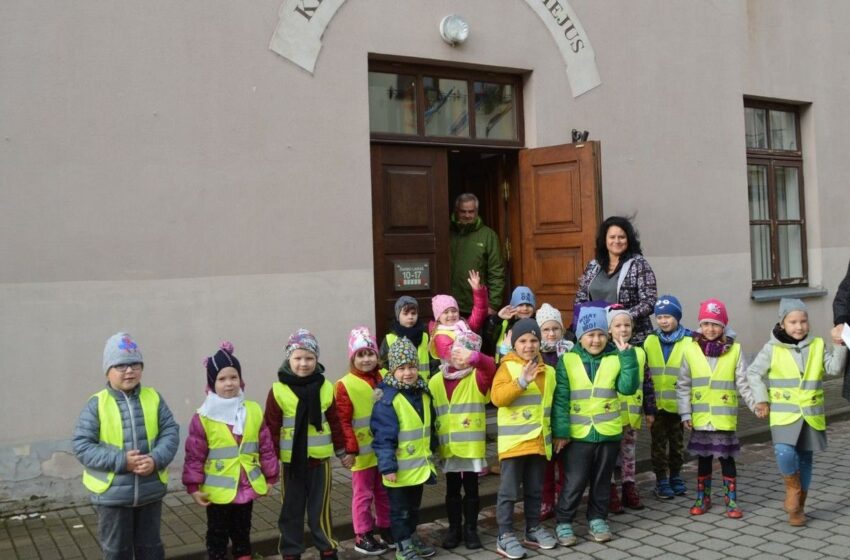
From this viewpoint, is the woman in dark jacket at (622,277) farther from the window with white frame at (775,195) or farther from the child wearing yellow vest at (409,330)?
the window with white frame at (775,195)

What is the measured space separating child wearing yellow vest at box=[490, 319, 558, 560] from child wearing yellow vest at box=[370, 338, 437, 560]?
442 mm

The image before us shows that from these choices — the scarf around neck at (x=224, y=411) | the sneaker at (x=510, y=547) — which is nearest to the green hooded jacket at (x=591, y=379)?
the sneaker at (x=510, y=547)

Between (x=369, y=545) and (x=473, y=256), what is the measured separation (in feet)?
10.1

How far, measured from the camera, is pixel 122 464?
12.7 ft

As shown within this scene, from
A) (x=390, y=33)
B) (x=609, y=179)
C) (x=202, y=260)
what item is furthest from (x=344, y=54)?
(x=609, y=179)

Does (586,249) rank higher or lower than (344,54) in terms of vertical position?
lower

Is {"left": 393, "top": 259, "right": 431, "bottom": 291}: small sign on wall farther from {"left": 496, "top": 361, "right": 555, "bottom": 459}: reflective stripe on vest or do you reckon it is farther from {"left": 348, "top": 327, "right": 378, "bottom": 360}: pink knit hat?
{"left": 496, "top": 361, "right": 555, "bottom": 459}: reflective stripe on vest

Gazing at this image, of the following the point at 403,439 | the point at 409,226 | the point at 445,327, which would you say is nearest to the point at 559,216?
the point at 409,226

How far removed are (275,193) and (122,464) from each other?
2991 mm

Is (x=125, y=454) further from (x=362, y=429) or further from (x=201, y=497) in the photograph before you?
(x=362, y=429)

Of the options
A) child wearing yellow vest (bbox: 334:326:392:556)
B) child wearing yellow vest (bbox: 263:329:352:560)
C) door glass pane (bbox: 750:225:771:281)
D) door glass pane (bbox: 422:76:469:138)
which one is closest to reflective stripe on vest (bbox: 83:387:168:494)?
child wearing yellow vest (bbox: 263:329:352:560)

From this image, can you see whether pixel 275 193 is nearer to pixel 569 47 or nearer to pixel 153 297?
pixel 153 297

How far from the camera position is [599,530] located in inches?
196

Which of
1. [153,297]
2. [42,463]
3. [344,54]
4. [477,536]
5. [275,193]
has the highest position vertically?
[344,54]
